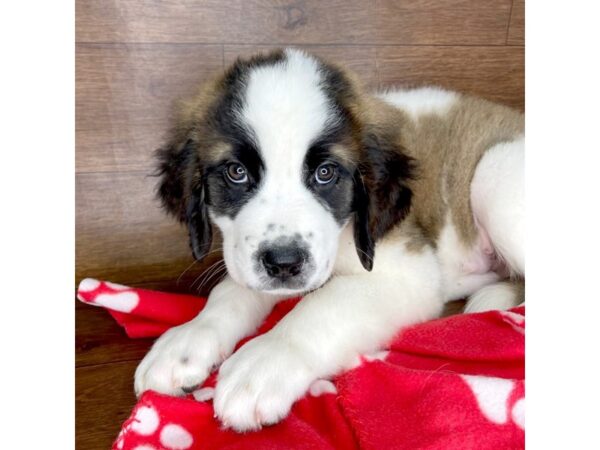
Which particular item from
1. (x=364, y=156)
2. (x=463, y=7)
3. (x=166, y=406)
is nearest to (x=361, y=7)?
(x=463, y=7)

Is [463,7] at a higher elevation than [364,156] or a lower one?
higher

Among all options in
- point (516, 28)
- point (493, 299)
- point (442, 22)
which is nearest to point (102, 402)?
point (493, 299)

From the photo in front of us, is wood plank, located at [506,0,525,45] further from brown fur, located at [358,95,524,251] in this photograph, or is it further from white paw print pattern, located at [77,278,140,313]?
white paw print pattern, located at [77,278,140,313]

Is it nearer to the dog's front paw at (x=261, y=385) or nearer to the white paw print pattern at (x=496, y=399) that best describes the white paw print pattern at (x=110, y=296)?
the dog's front paw at (x=261, y=385)

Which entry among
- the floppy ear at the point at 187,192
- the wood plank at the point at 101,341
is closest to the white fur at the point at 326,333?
the floppy ear at the point at 187,192

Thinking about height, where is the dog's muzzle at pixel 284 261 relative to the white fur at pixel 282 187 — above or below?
below

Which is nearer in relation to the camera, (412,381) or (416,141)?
(412,381)
